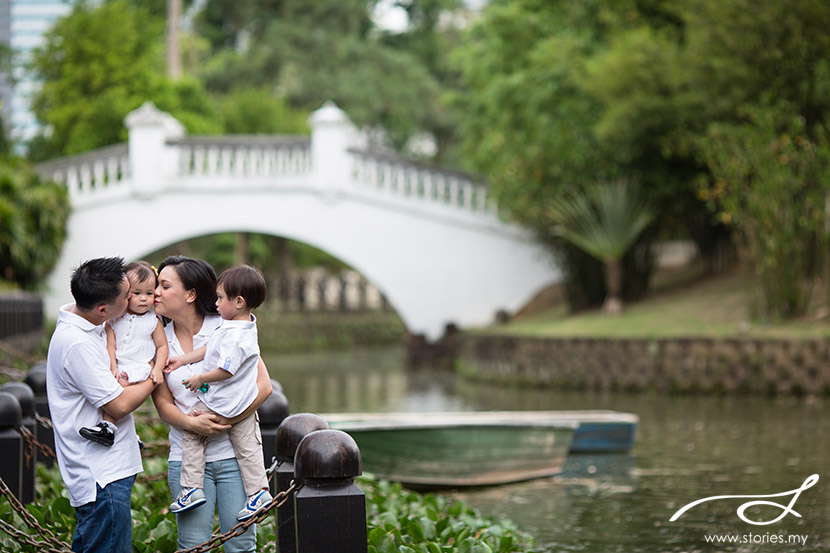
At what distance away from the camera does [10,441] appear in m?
4.64

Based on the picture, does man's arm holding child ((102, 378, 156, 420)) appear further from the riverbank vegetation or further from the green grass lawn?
the green grass lawn

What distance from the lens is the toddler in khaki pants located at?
12.7ft

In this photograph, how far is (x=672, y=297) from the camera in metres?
16.6

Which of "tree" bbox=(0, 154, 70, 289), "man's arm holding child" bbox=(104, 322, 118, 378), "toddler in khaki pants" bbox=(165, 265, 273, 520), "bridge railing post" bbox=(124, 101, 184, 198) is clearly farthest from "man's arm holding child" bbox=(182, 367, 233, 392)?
"bridge railing post" bbox=(124, 101, 184, 198)

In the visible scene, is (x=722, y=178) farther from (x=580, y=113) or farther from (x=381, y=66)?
(x=381, y=66)

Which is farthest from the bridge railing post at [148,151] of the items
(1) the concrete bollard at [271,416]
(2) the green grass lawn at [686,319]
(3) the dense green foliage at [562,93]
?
(1) the concrete bollard at [271,416]

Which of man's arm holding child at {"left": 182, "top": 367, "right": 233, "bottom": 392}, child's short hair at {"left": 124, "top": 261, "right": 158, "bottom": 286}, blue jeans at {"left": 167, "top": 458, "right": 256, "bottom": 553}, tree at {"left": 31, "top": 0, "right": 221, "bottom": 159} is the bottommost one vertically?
blue jeans at {"left": 167, "top": 458, "right": 256, "bottom": 553}

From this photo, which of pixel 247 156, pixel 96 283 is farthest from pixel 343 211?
pixel 96 283

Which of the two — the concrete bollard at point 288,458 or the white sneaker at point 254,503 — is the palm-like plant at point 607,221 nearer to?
the concrete bollard at point 288,458

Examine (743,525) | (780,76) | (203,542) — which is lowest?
(743,525)

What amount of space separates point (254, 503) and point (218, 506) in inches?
5.2

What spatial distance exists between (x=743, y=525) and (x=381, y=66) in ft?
82.5

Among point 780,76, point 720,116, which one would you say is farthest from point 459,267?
point 780,76

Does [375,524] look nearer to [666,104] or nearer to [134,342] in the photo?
[134,342]
